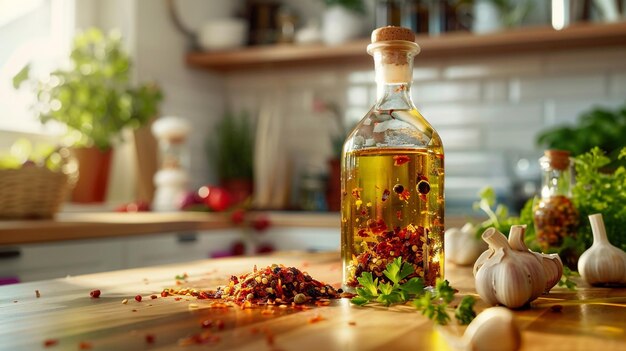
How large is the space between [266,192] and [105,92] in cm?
94

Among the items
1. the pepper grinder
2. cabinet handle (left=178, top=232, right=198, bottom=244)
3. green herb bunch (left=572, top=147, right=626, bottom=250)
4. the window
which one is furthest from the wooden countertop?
green herb bunch (left=572, top=147, right=626, bottom=250)

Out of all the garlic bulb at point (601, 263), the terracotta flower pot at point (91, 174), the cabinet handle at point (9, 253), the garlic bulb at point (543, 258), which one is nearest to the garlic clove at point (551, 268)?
the garlic bulb at point (543, 258)

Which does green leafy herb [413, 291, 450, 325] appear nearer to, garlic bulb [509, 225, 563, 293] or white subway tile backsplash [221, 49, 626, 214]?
garlic bulb [509, 225, 563, 293]

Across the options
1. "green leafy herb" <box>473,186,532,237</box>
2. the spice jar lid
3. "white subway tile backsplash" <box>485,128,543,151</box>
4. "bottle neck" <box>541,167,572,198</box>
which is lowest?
"green leafy herb" <box>473,186,532,237</box>

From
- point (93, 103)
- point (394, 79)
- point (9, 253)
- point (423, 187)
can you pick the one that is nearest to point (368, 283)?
point (423, 187)

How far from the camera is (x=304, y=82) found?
3539 millimetres

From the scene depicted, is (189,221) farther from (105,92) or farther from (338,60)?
(338,60)

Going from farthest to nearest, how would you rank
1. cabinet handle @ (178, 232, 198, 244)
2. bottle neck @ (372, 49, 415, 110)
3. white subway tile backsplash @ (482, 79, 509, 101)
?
white subway tile backsplash @ (482, 79, 509, 101)
cabinet handle @ (178, 232, 198, 244)
bottle neck @ (372, 49, 415, 110)

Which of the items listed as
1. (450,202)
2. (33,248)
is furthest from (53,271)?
(450,202)

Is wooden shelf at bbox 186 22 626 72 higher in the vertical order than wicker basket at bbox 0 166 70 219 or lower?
higher

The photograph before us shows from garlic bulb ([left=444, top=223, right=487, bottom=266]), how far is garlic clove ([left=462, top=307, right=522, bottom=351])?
2.17 ft

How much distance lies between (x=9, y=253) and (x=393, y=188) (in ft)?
4.03

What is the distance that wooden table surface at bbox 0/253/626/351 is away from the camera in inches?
23.1

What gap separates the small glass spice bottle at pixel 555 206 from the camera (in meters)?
1.13
